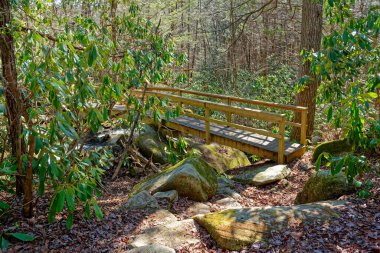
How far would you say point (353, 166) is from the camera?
3.54 metres

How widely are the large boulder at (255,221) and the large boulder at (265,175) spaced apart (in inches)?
101

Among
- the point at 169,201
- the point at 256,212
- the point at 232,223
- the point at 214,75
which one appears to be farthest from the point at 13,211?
the point at 214,75

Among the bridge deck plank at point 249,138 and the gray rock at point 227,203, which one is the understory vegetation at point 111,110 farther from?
the bridge deck plank at point 249,138

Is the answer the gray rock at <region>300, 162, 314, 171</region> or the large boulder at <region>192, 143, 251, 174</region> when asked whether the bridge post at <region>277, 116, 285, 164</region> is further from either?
the large boulder at <region>192, 143, 251, 174</region>

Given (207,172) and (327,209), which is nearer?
(327,209)

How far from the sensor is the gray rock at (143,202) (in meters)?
4.88

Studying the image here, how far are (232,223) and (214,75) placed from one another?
1462 cm

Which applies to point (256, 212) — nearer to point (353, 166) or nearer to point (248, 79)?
point (353, 166)

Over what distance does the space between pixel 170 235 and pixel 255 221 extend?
101 cm

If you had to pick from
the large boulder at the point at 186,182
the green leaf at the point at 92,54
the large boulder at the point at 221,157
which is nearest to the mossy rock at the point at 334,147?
the large boulder at the point at 221,157

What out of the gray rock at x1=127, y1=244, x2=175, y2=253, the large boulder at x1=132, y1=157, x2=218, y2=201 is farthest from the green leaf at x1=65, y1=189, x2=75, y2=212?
the large boulder at x1=132, y1=157, x2=218, y2=201

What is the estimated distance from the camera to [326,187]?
16.5 feet

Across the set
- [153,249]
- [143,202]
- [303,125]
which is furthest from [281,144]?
[153,249]

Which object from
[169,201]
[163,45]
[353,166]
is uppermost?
[163,45]
